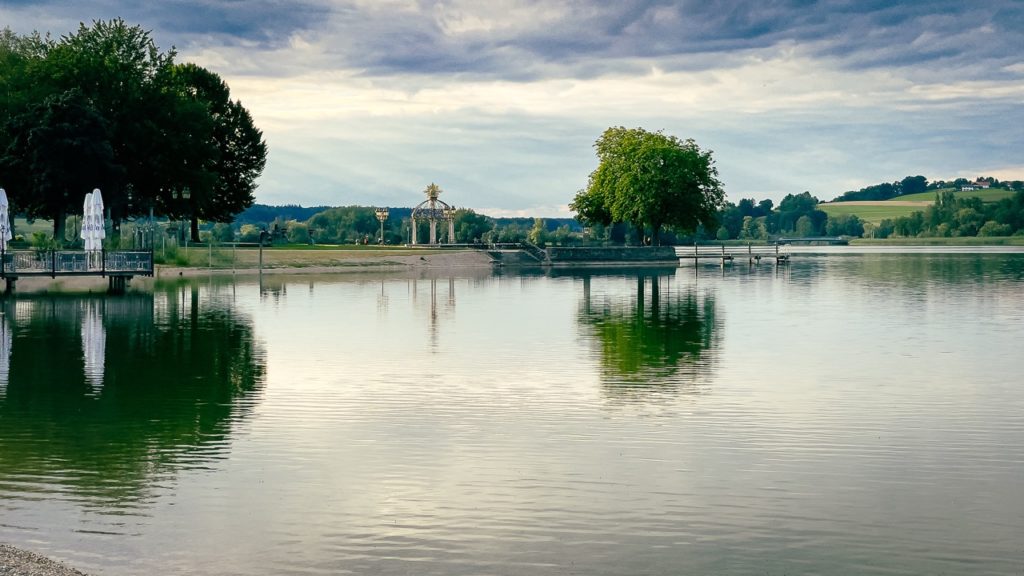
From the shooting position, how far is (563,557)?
10570mm

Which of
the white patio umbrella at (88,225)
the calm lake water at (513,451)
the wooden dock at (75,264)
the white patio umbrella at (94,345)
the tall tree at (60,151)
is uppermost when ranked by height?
the tall tree at (60,151)

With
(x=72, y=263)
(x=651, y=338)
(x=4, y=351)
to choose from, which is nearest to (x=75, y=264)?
(x=72, y=263)

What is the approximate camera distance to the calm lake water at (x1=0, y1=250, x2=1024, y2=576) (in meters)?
10.9

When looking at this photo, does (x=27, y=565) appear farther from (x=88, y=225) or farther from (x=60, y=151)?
(x=60, y=151)

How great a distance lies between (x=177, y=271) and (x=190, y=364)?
5199cm

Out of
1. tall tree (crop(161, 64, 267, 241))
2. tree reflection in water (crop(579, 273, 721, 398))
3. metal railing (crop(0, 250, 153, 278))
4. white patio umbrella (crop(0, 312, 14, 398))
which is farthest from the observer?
tall tree (crop(161, 64, 267, 241))

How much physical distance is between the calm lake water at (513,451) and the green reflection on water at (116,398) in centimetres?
8

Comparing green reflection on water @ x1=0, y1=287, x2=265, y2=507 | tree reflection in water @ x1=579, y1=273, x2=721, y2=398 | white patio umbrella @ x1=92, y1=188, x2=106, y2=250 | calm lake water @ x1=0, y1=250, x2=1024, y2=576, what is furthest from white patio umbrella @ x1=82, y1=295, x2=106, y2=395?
white patio umbrella @ x1=92, y1=188, x2=106, y2=250

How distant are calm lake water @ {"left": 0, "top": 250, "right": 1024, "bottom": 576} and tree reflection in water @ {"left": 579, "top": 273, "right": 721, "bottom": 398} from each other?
204 mm

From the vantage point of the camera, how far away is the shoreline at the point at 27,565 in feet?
31.1

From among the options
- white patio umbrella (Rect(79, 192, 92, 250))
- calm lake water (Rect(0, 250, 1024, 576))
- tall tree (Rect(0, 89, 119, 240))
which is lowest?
calm lake water (Rect(0, 250, 1024, 576))

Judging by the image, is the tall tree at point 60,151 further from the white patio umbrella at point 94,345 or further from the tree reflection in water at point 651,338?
the tree reflection in water at point 651,338

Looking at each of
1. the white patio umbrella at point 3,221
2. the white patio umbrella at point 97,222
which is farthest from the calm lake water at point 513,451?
the white patio umbrella at point 97,222

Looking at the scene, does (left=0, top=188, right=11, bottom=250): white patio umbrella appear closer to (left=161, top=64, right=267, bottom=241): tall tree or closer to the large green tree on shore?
(left=161, top=64, right=267, bottom=241): tall tree
